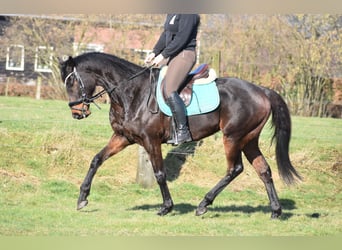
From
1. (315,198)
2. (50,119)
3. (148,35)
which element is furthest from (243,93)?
(148,35)

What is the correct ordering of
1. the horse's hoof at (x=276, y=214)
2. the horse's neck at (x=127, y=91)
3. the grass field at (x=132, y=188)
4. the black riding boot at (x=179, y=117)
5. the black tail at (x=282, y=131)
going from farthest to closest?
1. the black tail at (x=282, y=131)
2. the horse's hoof at (x=276, y=214)
3. the horse's neck at (x=127, y=91)
4. the black riding boot at (x=179, y=117)
5. the grass field at (x=132, y=188)

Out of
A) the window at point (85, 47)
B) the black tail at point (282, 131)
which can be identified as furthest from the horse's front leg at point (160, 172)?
the window at point (85, 47)

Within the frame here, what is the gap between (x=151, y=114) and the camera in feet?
25.2

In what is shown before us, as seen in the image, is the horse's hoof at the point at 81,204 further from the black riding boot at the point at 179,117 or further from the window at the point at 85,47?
the window at the point at 85,47

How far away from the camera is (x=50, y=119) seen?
40.2 ft

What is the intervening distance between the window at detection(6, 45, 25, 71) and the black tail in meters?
9.66

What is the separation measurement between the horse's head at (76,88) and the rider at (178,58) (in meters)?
0.89

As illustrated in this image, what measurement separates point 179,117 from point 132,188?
8.52ft

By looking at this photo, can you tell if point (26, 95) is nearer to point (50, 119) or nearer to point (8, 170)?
point (50, 119)

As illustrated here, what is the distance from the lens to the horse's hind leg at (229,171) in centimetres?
786

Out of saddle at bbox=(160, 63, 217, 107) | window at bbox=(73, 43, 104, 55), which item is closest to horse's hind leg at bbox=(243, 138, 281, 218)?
saddle at bbox=(160, 63, 217, 107)

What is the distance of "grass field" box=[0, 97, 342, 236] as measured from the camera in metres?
7.16

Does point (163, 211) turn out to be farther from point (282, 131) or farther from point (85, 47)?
point (85, 47)

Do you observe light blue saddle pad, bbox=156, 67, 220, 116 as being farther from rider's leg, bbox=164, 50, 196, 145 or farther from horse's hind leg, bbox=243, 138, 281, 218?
horse's hind leg, bbox=243, 138, 281, 218
